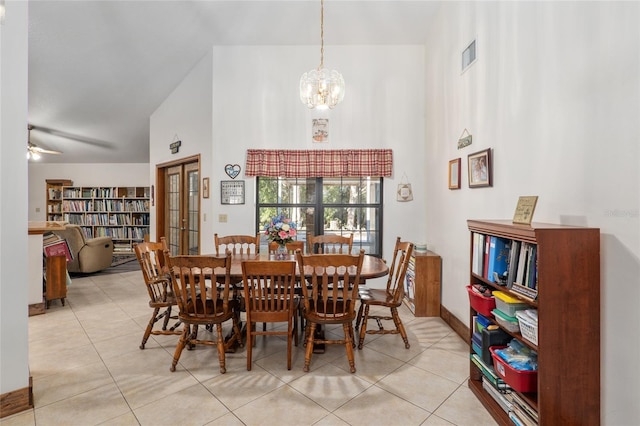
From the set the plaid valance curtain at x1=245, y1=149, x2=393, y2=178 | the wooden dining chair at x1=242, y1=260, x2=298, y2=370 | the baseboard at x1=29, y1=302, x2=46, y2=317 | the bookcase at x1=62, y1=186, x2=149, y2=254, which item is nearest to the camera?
the wooden dining chair at x1=242, y1=260, x2=298, y2=370

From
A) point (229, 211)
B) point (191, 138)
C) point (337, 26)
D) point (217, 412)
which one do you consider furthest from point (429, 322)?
point (191, 138)

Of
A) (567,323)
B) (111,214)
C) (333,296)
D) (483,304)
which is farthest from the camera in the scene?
(111,214)

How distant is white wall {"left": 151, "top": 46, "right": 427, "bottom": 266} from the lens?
4.13 metres

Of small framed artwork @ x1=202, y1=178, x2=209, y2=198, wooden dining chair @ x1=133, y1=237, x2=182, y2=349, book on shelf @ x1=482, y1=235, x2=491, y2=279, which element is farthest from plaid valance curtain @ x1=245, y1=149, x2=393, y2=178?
book on shelf @ x1=482, y1=235, x2=491, y2=279

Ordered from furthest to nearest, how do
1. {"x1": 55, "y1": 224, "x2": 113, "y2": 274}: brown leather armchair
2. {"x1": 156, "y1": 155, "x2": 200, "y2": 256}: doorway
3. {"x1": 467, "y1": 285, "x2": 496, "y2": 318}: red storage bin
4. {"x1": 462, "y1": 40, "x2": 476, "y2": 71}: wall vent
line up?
{"x1": 55, "y1": 224, "x2": 113, "y2": 274}: brown leather armchair → {"x1": 156, "y1": 155, "x2": 200, "y2": 256}: doorway → {"x1": 462, "y1": 40, "x2": 476, "y2": 71}: wall vent → {"x1": 467, "y1": 285, "x2": 496, "y2": 318}: red storage bin

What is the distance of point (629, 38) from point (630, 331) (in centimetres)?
127

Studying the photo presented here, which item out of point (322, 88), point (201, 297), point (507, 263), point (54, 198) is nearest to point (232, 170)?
point (322, 88)

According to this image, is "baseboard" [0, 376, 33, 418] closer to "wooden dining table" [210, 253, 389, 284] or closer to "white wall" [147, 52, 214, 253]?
"wooden dining table" [210, 253, 389, 284]

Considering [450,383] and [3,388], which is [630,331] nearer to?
[450,383]

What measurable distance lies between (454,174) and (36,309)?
4.74 m

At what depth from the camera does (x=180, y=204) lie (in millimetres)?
5250

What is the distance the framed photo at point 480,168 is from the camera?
2510mm

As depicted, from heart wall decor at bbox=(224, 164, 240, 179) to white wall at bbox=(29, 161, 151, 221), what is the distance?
185 inches

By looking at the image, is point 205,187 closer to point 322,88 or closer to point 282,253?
point 282,253
